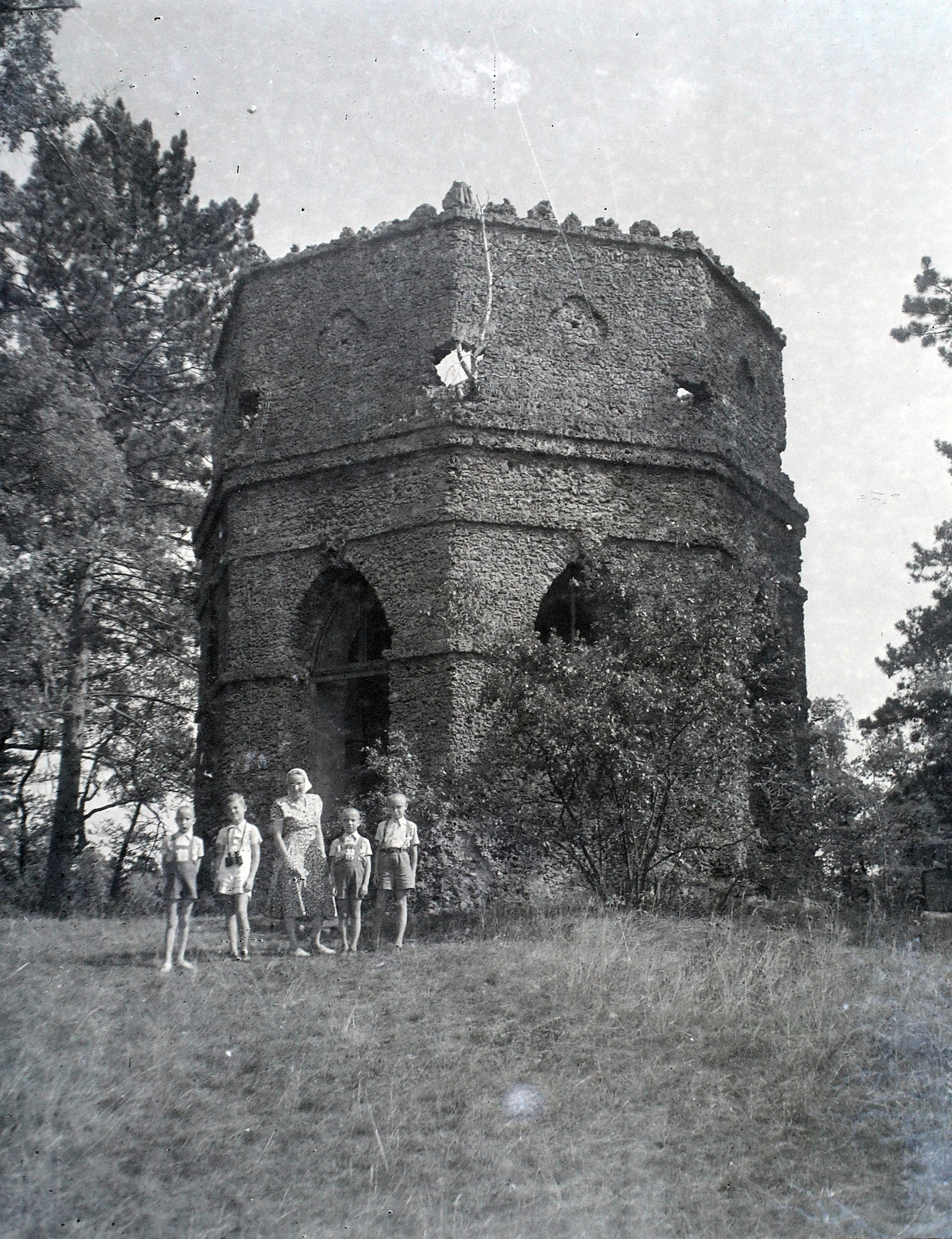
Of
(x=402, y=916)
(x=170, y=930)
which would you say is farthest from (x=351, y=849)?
(x=170, y=930)

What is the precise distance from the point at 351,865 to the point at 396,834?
0.44 metres

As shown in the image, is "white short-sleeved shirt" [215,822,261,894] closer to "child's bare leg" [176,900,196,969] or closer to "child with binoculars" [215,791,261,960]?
"child with binoculars" [215,791,261,960]

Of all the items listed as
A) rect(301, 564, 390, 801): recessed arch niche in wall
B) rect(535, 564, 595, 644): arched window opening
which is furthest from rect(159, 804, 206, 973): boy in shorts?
rect(535, 564, 595, 644): arched window opening

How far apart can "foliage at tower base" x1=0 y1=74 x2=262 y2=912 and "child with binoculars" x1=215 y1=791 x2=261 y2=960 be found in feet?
19.6

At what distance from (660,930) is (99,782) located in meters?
14.2

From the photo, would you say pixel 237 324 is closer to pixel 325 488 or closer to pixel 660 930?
pixel 325 488

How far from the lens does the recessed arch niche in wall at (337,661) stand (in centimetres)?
1473

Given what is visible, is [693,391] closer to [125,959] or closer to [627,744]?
[627,744]

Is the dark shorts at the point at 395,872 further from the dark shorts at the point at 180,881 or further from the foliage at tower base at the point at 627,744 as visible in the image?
the foliage at tower base at the point at 627,744

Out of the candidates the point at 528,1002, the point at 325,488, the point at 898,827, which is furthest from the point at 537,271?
the point at 528,1002

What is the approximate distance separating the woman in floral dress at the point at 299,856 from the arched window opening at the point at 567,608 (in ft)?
16.6

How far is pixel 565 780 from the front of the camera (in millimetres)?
11547

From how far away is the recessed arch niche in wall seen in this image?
1473 cm

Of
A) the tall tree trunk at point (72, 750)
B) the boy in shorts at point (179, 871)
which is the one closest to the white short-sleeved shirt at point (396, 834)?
the boy in shorts at point (179, 871)
